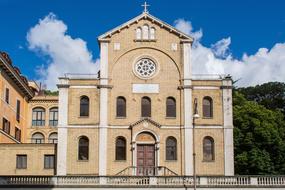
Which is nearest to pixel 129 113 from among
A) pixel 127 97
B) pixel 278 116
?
pixel 127 97

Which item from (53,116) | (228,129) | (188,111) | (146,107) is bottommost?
(228,129)

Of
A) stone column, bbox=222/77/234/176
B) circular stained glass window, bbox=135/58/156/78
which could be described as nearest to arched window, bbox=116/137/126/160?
circular stained glass window, bbox=135/58/156/78

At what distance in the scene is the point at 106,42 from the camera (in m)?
51.2

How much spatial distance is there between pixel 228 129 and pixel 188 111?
3884 millimetres

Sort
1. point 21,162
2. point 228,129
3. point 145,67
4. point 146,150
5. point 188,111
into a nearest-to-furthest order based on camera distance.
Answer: point 146,150 < point 228,129 < point 188,111 < point 145,67 < point 21,162

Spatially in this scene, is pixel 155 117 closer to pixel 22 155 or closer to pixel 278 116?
pixel 22 155

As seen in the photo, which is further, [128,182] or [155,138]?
[155,138]

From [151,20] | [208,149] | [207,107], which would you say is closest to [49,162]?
[208,149]

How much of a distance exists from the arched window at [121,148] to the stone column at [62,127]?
454 cm

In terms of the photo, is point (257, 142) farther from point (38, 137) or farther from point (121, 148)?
point (38, 137)

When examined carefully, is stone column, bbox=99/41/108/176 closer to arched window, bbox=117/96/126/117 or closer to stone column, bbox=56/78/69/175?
arched window, bbox=117/96/126/117

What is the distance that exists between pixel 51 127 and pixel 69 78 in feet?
86.4

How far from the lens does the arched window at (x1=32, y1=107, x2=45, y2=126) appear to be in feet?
241

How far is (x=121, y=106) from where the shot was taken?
50250mm
